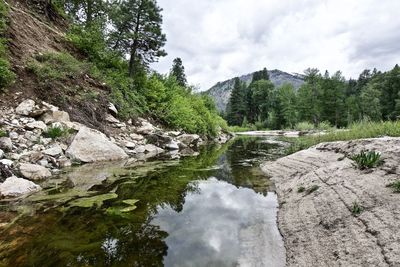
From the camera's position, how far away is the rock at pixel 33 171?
9.05 m

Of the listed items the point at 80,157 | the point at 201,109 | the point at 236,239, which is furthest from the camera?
the point at 201,109

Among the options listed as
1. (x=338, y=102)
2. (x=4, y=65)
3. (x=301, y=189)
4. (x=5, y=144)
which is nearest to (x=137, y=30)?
(x=4, y=65)

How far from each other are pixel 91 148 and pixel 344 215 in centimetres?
1104

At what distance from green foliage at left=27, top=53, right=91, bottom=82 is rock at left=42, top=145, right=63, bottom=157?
5221 millimetres

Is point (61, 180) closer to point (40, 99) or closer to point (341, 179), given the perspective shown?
point (40, 99)

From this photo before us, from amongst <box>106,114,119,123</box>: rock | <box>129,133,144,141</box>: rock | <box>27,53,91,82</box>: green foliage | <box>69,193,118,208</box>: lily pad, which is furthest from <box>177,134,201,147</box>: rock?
<box>69,193,118,208</box>: lily pad

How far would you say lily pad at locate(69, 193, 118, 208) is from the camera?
7009mm

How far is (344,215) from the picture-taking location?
17.3 ft

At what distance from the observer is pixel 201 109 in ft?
120

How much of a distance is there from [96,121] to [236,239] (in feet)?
41.1

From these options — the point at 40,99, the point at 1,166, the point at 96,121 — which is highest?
the point at 40,99

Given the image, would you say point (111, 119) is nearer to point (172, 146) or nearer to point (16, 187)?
point (172, 146)

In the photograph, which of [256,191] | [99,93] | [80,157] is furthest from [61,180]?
[99,93]

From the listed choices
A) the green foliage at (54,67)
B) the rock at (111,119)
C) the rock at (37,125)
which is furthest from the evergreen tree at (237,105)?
the rock at (37,125)
